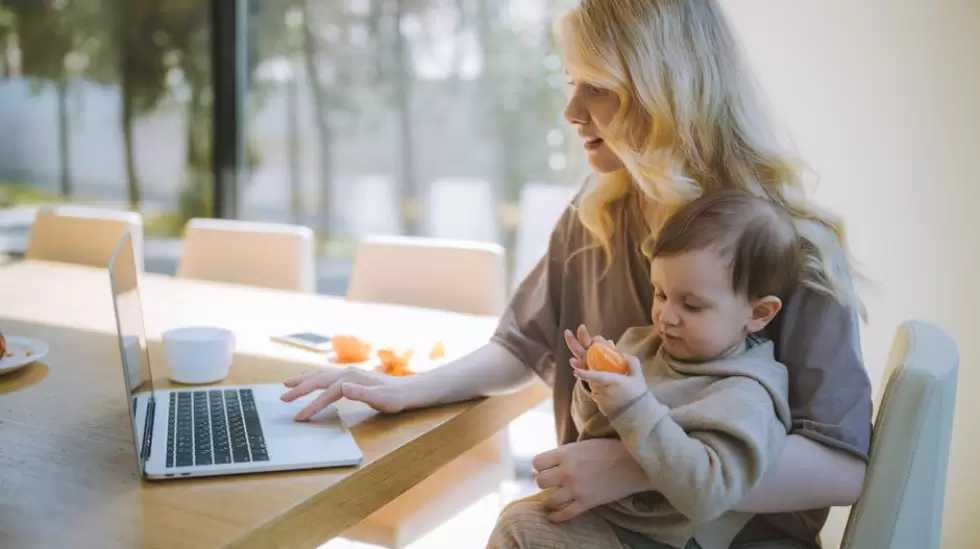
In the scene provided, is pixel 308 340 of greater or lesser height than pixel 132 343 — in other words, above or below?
below

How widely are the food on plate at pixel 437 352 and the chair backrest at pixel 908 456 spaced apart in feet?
2.69

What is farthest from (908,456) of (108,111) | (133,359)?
(108,111)

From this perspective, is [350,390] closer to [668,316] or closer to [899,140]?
[668,316]

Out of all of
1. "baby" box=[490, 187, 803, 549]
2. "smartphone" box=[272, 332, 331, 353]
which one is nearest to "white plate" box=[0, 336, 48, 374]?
"smartphone" box=[272, 332, 331, 353]

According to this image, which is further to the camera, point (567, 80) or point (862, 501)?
point (567, 80)

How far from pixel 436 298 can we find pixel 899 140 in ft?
4.36

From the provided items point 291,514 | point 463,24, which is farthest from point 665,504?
point 463,24

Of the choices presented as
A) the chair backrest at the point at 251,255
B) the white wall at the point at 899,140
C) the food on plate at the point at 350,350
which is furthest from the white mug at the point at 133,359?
the white wall at the point at 899,140

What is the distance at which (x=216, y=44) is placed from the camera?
3904mm

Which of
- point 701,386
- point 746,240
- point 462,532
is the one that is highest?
point 746,240

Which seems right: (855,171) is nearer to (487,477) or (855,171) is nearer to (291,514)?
(487,477)

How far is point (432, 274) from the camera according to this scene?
2287 millimetres

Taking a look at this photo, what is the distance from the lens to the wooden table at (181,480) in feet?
2.98

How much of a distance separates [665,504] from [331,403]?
511 millimetres
